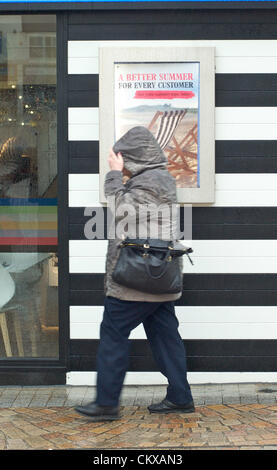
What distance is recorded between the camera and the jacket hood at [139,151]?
5.31 metres

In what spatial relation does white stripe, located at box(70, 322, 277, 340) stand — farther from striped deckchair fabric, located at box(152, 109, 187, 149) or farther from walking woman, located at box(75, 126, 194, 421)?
striped deckchair fabric, located at box(152, 109, 187, 149)

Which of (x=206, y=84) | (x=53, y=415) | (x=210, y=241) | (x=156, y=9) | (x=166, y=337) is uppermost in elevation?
(x=156, y=9)

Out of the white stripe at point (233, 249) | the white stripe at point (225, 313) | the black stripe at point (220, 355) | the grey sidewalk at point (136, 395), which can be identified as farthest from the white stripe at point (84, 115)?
the grey sidewalk at point (136, 395)

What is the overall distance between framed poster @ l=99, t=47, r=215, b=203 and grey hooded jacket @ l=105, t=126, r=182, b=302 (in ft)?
2.62

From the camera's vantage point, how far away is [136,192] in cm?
521

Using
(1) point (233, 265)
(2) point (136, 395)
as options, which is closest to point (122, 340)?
(2) point (136, 395)

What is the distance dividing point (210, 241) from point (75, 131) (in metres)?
1.30

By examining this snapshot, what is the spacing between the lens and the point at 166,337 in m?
5.47

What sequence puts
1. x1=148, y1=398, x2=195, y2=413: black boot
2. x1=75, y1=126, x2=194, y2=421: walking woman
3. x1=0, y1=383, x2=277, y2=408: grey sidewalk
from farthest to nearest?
x1=0, y1=383, x2=277, y2=408: grey sidewalk, x1=148, y1=398, x2=195, y2=413: black boot, x1=75, y1=126, x2=194, y2=421: walking woman

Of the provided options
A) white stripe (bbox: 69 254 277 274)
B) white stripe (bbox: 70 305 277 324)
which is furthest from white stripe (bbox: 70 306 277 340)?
white stripe (bbox: 69 254 277 274)

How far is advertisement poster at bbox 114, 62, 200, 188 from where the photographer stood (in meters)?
6.11
